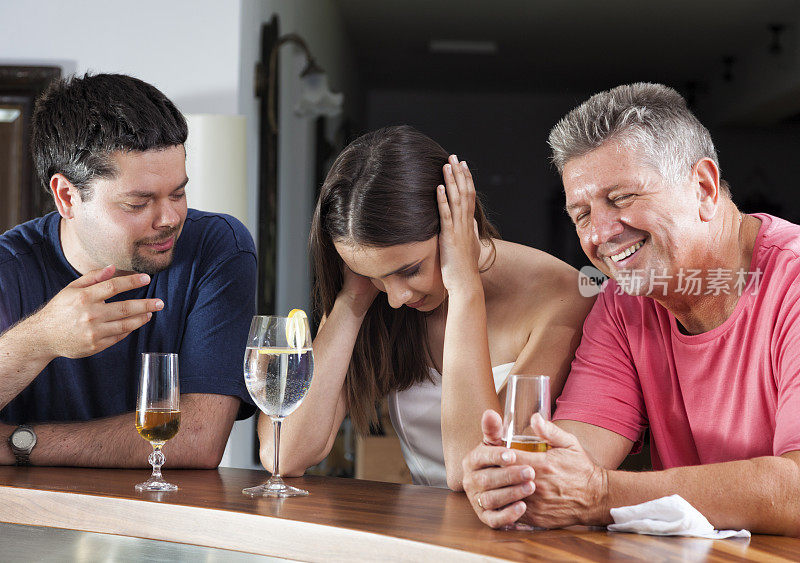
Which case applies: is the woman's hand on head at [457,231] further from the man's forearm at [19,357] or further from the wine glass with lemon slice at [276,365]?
the man's forearm at [19,357]

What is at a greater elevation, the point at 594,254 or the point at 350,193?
the point at 350,193

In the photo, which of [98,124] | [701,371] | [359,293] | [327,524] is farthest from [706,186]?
[98,124]

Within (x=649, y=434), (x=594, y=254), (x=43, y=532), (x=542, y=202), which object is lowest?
(x=43, y=532)

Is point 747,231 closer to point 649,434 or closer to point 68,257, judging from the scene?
point 649,434

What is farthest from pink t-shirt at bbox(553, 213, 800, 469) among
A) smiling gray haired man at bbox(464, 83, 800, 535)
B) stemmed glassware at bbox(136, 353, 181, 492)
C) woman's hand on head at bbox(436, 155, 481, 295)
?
stemmed glassware at bbox(136, 353, 181, 492)

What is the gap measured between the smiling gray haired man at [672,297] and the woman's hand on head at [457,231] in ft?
0.74

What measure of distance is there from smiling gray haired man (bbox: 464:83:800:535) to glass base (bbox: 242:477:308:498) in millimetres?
449

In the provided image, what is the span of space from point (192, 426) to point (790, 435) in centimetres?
106

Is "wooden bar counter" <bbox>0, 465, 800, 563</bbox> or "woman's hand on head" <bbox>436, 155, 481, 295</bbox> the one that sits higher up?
"woman's hand on head" <bbox>436, 155, 481, 295</bbox>

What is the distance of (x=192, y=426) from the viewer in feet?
5.50

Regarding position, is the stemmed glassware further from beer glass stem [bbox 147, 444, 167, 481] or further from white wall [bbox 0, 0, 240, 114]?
white wall [bbox 0, 0, 240, 114]

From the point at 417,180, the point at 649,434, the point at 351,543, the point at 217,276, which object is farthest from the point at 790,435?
the point at 217,276

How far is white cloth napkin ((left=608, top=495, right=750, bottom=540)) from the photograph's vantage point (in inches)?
41.4

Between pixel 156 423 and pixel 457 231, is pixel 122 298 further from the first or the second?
pixel 457 231
